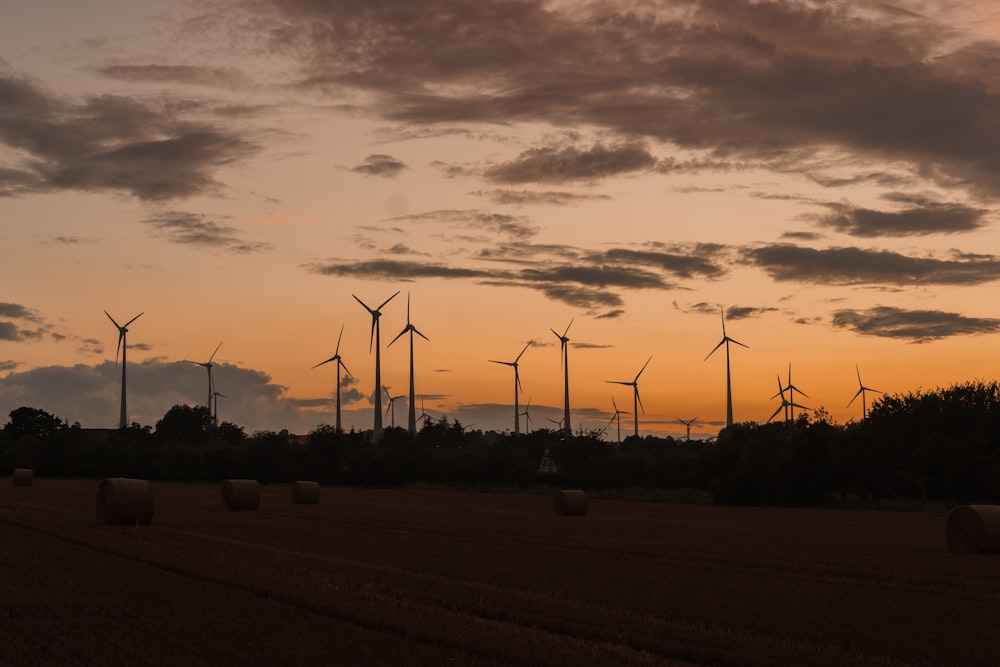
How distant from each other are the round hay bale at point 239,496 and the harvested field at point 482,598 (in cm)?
1650

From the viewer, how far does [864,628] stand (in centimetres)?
2097

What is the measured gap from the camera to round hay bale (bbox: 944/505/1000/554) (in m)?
39.6

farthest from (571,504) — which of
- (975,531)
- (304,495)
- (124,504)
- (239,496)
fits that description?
(975,531)

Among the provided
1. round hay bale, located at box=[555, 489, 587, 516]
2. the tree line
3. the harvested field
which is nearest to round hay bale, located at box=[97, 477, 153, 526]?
the harvested field

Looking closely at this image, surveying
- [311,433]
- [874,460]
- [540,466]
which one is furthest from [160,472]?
[874,460]

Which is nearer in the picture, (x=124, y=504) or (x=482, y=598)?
(x=482, y=598)

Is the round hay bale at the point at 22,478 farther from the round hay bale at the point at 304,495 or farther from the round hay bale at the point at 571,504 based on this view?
the round hay bale at the point at 571,504

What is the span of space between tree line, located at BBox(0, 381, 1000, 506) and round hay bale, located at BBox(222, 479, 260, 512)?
133 ft

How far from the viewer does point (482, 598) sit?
939 inches

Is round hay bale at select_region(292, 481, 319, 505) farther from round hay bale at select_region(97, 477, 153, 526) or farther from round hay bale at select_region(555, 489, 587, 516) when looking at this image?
round hay bale at select_region(97, 477, 153, 526)

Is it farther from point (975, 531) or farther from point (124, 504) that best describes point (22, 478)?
point (975, 531)

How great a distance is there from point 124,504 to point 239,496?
15533 millimetres

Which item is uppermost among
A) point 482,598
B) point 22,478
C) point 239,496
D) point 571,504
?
point 22,478

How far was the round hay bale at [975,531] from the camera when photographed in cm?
3956
